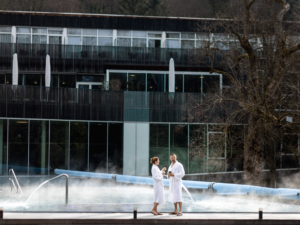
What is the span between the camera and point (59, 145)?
26.7 metres

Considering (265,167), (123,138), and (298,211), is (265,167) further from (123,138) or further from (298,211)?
(298,211)

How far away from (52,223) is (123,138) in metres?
16.3

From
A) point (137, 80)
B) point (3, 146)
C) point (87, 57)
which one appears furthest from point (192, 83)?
point (3, 146)

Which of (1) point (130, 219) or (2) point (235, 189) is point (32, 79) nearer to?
(2) point (235, 189)

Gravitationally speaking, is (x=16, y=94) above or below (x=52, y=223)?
above

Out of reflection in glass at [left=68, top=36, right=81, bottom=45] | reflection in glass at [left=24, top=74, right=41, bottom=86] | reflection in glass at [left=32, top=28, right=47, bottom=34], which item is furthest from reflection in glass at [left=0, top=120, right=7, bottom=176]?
reflection in glass at [left=32, top=28, right=47, bottom=34]

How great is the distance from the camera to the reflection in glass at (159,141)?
27016 millimetres

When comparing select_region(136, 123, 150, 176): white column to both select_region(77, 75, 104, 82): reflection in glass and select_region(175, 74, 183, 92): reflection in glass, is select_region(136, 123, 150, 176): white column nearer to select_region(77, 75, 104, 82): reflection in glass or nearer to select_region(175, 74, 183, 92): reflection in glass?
select_region(175, 74, 183, 92): reflection in glass

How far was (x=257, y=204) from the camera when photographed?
14.8 metres

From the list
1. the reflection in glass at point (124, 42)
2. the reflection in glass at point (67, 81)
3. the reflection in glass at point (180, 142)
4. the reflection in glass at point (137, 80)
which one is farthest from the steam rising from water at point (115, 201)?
the reflection in glass at point (124, 42)

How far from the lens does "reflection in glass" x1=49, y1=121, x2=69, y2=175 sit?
2655cm

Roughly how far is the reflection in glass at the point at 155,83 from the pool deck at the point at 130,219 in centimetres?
2068

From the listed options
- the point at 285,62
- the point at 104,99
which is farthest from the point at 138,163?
the point at 285,62

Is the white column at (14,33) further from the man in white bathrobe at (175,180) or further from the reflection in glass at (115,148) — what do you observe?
the man in white bathrobe at (175,180)
